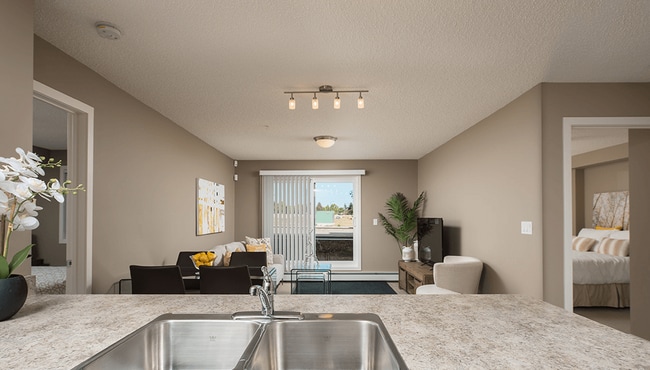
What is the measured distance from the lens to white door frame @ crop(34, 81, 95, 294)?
296cm

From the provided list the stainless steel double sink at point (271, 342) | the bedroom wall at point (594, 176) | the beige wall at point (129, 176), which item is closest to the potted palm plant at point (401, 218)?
the bedroom wall at point (594, 176)

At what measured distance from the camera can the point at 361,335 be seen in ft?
4.44

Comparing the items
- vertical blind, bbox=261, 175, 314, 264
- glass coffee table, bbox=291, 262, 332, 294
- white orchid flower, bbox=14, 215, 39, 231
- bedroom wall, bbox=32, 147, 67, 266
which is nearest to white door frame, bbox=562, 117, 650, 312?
glass coffee table, bbox=291, 262, 332, 294

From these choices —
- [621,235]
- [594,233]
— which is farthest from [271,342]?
[594,233]

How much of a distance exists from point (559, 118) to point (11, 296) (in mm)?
3906

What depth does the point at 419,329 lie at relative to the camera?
1.29m

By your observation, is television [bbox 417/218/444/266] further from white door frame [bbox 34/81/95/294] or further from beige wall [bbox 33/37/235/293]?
white door frame [bbox 34/81/95/294]

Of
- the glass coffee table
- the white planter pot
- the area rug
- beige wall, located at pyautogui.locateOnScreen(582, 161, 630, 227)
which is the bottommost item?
the area rug

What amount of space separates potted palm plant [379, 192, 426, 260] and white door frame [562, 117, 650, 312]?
4.02 m

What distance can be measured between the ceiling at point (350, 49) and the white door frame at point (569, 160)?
35 cm

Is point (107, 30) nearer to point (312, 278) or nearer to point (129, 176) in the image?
point (129, 176)

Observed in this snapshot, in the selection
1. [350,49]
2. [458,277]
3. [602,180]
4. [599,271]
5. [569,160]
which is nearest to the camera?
[350,49]

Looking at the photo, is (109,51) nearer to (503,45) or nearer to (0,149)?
(0,149)

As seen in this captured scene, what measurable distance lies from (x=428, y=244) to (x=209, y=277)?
12.8ft
